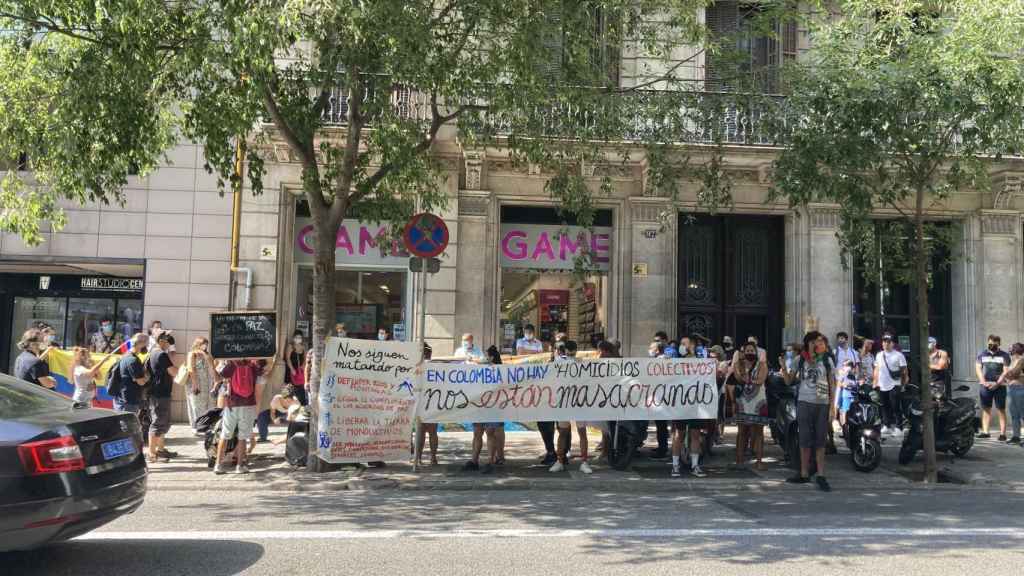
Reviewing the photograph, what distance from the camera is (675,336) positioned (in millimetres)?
15359

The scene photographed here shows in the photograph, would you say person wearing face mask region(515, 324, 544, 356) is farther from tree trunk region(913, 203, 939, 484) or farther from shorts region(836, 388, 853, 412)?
tree trunk region(913, 203, 939, 484)

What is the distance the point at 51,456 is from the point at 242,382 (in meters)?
4.88

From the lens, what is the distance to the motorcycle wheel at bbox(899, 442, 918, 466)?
35.0ft

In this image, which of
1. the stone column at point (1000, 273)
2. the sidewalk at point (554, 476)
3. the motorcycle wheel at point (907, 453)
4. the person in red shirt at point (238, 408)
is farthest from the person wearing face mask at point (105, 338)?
the stone column at point (1000, 273)

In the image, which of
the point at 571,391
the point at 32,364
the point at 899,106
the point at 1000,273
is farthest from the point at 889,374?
the point at 32,364

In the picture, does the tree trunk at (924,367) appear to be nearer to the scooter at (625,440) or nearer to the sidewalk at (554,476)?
the sidewalk at (554,476)

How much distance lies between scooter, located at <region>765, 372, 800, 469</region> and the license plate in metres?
7.79

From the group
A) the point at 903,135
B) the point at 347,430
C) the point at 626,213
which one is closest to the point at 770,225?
the point at 626,213

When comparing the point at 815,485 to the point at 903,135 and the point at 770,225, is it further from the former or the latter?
the point at 770,225

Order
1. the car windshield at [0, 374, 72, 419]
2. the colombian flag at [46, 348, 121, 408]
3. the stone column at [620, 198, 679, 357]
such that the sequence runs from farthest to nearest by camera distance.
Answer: the stone column at [620, 198, 679, 357] → the colombian flag at [46, 348, 121, 408] → the car windshield at [0, 374, 72, 419]

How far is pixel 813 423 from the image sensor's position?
912cm

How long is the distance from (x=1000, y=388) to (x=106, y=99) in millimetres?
14461

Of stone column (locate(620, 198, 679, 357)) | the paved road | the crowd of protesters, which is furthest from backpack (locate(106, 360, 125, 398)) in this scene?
stone column (locate(620, 198, 679, 357))

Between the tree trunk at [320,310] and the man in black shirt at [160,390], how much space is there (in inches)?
95.1
